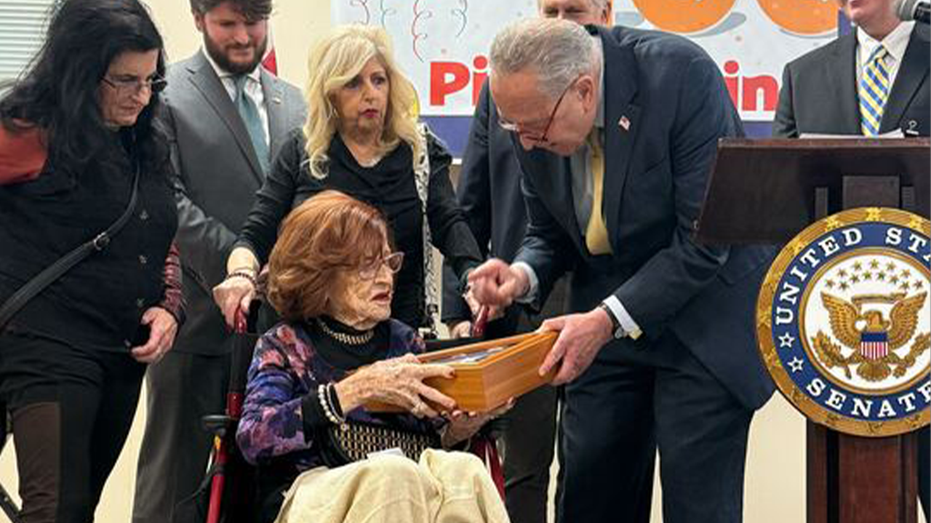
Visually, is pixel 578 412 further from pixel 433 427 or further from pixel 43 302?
pixel 43 302

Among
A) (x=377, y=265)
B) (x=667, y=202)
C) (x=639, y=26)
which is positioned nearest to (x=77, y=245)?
(x=377, y=265)

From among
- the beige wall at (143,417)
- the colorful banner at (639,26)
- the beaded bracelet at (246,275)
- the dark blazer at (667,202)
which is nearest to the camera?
the dark blazer at (667,202)

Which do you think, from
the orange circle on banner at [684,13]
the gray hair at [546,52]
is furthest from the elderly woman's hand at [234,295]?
the orange circle on banner at [684,13]

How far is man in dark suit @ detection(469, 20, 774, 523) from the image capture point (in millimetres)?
3084

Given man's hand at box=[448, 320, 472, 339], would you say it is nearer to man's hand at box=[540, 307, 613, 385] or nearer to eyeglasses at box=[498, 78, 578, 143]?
man's hand at box=[540, 307, 613, 385]

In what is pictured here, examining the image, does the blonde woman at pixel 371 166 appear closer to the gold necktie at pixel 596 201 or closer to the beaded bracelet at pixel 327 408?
the gold necktie at pixel 596 201

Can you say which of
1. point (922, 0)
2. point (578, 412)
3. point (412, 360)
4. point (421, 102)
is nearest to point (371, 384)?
point (412, 360)

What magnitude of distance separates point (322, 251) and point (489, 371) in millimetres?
469

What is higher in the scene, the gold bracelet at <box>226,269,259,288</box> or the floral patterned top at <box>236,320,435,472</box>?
the gold bracelet at <box>226,269,259,288</box>

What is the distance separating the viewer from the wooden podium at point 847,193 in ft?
8.26

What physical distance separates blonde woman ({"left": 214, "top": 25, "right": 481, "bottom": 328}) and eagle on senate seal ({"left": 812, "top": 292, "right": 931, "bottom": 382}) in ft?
3.98

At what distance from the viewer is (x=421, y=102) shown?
15.2ft

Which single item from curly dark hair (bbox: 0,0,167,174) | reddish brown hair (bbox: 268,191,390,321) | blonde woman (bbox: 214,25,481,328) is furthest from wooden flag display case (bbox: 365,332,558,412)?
curly dark hair (bbox: 0,0,167,174)

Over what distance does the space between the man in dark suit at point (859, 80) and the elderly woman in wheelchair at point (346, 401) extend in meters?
1.36
